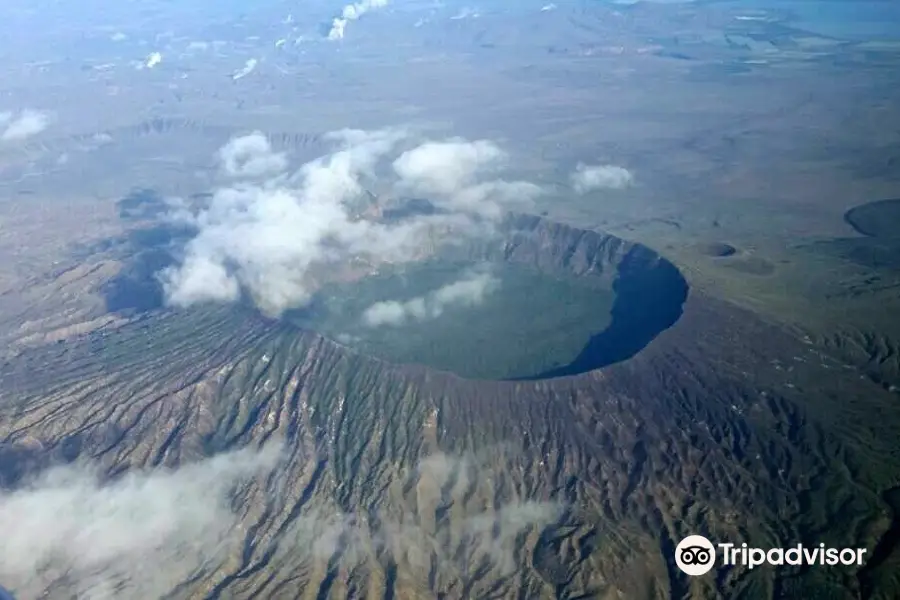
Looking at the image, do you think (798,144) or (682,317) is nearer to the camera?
(682,317)

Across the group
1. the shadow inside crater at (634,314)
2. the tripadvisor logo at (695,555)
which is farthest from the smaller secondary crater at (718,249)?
the tripadvisor logo at (695,555)

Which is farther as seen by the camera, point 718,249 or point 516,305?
point 718,249

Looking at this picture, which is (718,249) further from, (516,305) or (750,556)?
(750,556)

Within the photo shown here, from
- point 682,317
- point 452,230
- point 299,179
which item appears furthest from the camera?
point 299,179

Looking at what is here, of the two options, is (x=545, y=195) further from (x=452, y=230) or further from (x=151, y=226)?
(x=151, y=226)

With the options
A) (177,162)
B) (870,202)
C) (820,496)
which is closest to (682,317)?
(820,496)

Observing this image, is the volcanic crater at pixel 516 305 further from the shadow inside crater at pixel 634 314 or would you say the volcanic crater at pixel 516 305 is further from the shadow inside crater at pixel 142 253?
the shadow inside crater at pixel 142 253

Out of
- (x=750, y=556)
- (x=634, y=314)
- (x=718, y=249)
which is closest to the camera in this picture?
(x=750, y=556)

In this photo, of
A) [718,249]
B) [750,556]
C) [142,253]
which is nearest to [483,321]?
[718,249]

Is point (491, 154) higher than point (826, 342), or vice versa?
point (826, 342)
